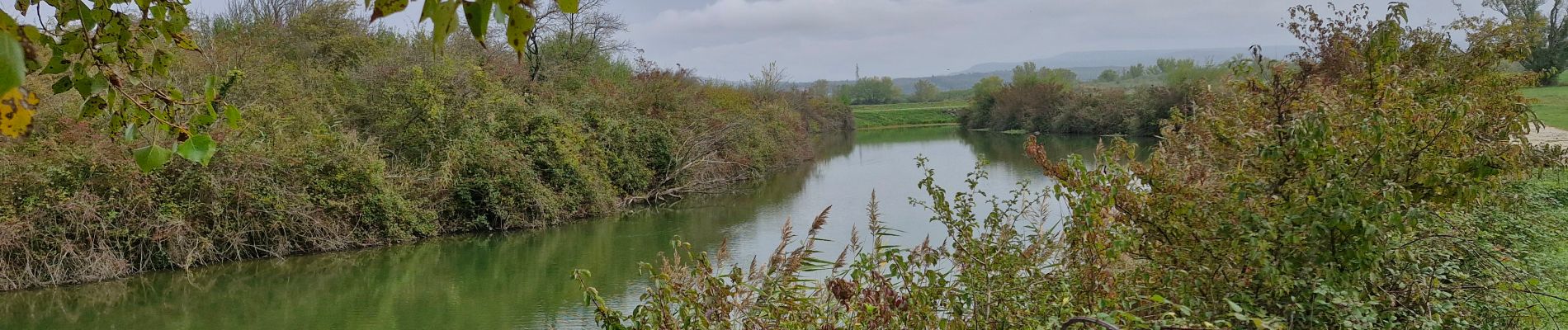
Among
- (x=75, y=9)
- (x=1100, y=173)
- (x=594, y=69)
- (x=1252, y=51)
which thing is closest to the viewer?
(x=75, y=9)

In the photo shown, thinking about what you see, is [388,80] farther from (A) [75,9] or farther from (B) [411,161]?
(A) [75,9]

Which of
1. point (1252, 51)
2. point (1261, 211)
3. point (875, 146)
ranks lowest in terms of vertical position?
point (875, 146)

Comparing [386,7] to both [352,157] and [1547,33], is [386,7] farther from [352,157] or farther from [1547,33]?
[1547,33]

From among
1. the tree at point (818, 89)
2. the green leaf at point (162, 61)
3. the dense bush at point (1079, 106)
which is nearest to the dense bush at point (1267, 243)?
the green leaf at point (162, 61)

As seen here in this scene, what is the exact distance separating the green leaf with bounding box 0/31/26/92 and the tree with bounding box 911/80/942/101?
95707mm

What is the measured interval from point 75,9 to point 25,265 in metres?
11.2

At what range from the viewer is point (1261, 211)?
3.46m

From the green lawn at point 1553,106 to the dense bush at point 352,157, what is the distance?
16.6 meters

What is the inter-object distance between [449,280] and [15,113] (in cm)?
1152

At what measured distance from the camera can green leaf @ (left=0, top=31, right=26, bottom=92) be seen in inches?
28.6

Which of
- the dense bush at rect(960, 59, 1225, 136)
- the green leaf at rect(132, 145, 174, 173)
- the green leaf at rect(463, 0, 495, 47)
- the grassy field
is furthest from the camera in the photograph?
the grassy field

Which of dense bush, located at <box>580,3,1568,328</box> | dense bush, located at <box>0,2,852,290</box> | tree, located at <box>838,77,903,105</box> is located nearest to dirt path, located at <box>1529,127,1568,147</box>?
dense bush, located at <box>580,3,1568,328</box>

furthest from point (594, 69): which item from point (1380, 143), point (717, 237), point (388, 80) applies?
point (1380, 143)

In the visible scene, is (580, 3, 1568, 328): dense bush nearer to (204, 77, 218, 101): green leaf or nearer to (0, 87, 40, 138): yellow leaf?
(204, 77, 218, 101): green leaf
